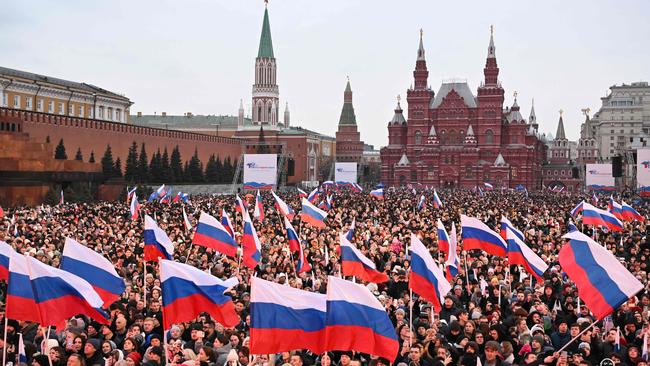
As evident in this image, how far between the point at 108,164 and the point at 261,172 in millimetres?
10847

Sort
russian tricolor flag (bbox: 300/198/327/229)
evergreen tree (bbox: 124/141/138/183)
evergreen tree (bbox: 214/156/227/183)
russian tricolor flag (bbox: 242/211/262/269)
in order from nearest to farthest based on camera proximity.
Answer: russian tricolor flag (bbox: 242/211/262/269) → russian tricolor flag (bbox: 300/198/327/229) → evergreen tree (bbox: 124/141/138/183) → evergreen tree (bbox: 214/156/227/183)

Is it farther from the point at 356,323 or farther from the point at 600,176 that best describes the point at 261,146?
the point at 356,323

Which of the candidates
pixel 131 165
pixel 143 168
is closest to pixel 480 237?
pixel 131 165

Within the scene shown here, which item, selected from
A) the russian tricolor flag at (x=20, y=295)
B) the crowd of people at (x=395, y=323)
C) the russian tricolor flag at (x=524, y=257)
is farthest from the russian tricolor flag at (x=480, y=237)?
the russian tricolor flag at (x=20, y=295)

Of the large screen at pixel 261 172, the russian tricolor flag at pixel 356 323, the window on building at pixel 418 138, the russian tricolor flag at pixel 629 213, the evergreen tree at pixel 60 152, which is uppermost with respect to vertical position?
the window on building at pixel 418 138

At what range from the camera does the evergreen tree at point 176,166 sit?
6319 centimetres

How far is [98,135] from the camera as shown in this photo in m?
53.0

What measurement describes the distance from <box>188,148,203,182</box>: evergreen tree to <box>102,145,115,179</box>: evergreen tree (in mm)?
13432

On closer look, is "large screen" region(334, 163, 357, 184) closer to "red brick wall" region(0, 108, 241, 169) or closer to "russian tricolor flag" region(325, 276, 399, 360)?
"red brick wall" region(0, 108, 241, 169)

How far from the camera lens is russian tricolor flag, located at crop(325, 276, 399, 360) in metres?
7.41

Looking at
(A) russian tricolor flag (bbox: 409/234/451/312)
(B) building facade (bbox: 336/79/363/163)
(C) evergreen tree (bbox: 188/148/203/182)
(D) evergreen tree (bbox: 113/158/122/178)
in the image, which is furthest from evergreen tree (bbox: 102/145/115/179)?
(B) building facade (bbox: 336/79/363/163)

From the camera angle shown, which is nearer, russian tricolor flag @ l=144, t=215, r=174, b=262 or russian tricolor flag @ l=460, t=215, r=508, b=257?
russian tricolor flag @ l=144, t=215, r=174, b=262

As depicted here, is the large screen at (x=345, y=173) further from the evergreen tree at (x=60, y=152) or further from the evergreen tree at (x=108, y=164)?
the evergreen tree at (x=60, y=152)

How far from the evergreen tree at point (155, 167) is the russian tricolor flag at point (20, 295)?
50.8 meters
